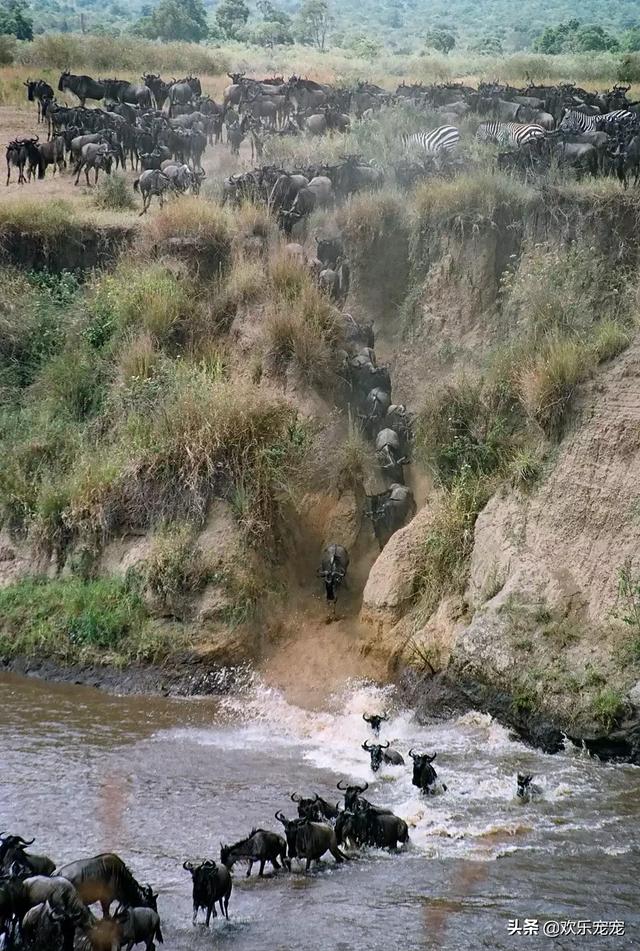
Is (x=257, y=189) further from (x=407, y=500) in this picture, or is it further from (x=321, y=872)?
(x=321, y=872)

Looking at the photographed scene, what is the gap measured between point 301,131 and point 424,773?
18.7m

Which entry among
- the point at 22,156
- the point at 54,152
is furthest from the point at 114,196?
the point at 54,152

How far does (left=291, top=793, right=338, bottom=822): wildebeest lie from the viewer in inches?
327

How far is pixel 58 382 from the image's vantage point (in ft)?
52.9

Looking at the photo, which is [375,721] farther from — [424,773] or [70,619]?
[70,619]

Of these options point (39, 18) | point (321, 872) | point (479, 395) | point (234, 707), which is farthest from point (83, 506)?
point (39, 18)

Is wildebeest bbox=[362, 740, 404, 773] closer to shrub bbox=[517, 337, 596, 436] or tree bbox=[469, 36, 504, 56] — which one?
shrub bbox=[517, 337, 596, 436]

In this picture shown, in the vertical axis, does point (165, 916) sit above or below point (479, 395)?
below

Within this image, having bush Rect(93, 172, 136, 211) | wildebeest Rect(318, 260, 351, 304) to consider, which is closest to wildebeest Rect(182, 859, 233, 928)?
wildebeest Rect(318, 260, 351, 304)

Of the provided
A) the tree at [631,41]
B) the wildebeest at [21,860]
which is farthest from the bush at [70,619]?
the tree at [631,41]

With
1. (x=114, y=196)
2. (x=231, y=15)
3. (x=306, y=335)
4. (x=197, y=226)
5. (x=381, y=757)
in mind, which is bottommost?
(x=381, y=757)

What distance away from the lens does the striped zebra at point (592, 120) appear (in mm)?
21047

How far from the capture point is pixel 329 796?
30.8ft

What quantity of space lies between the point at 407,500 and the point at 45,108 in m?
16.7
